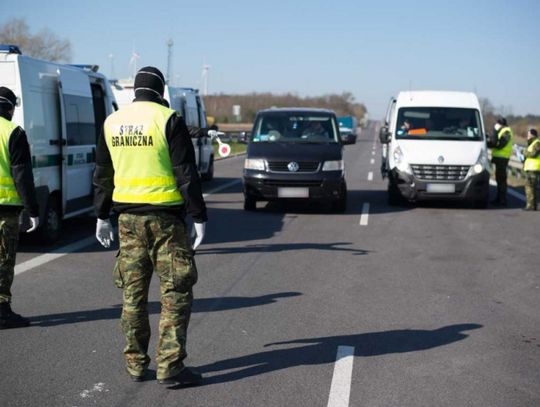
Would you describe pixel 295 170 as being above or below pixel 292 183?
above

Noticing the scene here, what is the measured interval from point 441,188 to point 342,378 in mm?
10073

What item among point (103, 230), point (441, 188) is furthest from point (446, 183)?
point (103, 230)

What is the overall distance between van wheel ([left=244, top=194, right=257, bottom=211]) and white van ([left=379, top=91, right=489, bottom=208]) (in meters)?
2.97

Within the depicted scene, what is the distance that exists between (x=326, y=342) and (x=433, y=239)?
589 centimetres

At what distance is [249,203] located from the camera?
555 inches

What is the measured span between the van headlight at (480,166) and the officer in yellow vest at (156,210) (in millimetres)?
10612

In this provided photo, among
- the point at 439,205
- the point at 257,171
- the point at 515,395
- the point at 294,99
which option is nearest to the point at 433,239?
the point at 257,171

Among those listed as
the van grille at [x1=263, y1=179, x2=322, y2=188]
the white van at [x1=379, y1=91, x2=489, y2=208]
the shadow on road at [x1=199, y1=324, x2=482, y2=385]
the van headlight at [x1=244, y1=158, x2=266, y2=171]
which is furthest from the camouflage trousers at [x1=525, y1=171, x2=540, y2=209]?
the shadow on road at [x1=199, y1=324, x2=482, y2=385]

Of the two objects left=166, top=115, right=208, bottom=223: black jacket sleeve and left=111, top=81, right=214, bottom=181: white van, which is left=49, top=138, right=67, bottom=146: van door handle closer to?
left=166, top=115, right=208, bottom=223: black jacket sleeve

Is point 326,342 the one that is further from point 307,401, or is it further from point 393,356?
point 307,401

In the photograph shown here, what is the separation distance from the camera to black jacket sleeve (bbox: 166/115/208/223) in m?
4.54

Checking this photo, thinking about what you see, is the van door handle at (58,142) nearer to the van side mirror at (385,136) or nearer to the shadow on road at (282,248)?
the shadow on road at (282,248)

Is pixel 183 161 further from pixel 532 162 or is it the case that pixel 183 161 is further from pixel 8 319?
pixel 532 162

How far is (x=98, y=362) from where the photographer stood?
5.17 meters
